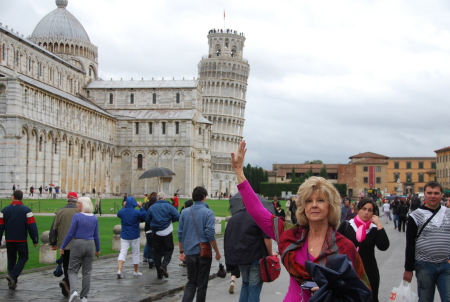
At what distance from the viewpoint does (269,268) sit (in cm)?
622

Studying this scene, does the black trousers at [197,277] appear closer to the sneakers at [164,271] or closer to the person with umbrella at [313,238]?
the sneakers at [164,271]

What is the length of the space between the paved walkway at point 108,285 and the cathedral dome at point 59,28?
65272 millimetres

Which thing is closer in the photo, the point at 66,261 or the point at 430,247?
the point at 430,247

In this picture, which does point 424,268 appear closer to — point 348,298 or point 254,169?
point 348,298

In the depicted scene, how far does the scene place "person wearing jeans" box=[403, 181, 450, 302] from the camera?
6301 mm

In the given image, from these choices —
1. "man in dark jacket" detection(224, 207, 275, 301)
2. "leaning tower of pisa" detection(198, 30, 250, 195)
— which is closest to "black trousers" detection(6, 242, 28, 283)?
"man in dark jacket" detection(224, 207, 275, 301)

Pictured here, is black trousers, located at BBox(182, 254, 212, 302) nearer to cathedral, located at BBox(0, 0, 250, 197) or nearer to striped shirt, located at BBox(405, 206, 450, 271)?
striped shirt, located at BBox(405, 206, 450, 271)

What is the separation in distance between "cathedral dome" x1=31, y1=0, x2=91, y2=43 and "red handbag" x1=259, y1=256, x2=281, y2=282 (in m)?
72.2

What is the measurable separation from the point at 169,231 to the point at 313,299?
817 centimetres

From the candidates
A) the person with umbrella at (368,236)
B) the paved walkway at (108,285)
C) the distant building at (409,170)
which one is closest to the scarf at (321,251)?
the person with umbrella at (368,236)

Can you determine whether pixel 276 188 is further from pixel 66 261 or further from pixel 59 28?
pixel 66 261

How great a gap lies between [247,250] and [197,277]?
3.90 feet

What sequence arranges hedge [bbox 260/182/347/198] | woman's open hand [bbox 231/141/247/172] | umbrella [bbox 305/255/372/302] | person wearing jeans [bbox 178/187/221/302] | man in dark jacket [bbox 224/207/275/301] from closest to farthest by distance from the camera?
umbrella [bbox 305/255/372/302] < woman's open hand [bbox 231/141/247/172] < man in dark jacket [bbox 224/207/275/301] < person wearing jeans [bbox 178/187/221/302] < hedge [bbox 260/182/347/198]

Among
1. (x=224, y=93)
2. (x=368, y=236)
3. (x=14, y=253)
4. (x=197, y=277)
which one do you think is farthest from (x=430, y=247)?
(x=224, y=93)
